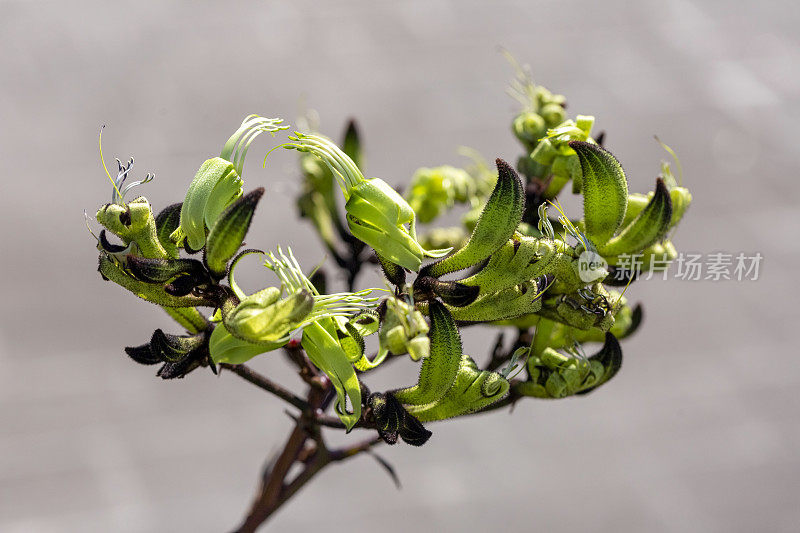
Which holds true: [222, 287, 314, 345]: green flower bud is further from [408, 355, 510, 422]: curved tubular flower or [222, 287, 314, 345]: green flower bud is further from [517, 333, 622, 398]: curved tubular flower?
[517, 333, 622, 398]: curved tubular flower

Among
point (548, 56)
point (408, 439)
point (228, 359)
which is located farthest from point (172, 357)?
point (548, 56)

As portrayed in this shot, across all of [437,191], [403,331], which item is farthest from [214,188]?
[437,191]

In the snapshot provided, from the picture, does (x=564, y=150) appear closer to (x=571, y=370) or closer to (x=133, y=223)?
(x=571, y=370)

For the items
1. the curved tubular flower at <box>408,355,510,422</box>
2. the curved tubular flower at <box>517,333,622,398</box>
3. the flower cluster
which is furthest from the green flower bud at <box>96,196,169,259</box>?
the curved tubular flower at <box>517,333,622,398</box>

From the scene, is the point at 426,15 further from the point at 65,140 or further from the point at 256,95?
the point at 65,140

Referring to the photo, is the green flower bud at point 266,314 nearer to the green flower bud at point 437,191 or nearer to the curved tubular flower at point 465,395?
the curved tubular flower at point 465,395

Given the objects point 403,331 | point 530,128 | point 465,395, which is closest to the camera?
point 403,331

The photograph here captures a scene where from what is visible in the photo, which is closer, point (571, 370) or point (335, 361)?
point (335, 361)

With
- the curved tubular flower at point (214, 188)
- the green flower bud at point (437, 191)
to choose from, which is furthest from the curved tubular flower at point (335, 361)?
the green flower bud at point (437, 191)
